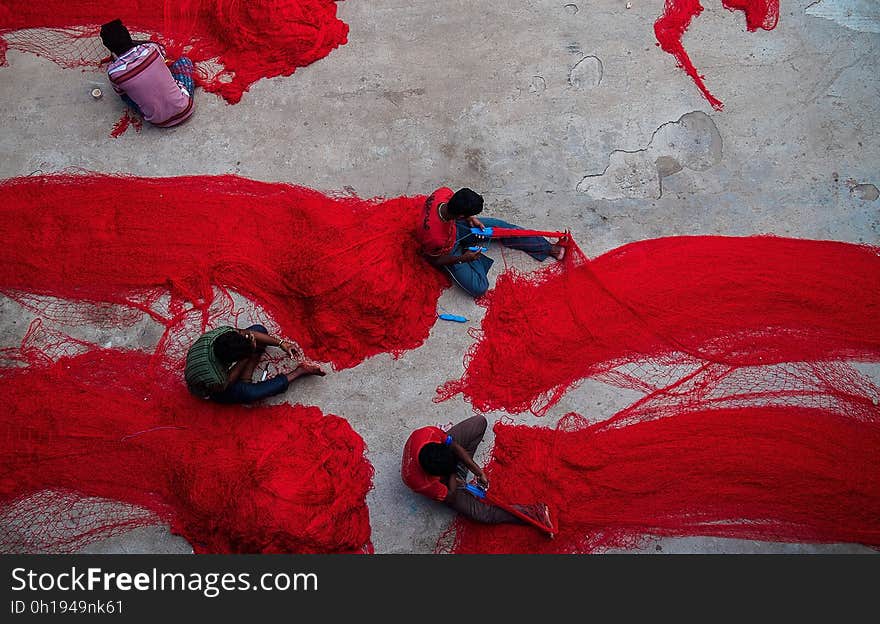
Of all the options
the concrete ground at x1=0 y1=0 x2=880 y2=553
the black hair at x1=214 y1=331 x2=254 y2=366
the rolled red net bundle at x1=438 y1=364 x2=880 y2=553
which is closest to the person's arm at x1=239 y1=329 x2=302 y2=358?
the black hair at x1=214 y1=331 x2=254 y2=366

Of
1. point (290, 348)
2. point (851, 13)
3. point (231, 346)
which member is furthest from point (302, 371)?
point (851, 13)

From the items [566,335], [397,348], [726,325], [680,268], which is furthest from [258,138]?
[726,325]

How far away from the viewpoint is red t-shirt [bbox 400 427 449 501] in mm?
3453

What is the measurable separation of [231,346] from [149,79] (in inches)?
82.3

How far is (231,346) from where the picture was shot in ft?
11.5

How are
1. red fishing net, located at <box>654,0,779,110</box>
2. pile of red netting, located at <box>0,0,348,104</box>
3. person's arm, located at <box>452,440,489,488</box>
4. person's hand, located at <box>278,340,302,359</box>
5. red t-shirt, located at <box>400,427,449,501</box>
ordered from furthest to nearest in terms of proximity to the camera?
red fishing net, located at <box>654,0,779,110</box> < pile of red netting, located at <box>0,0,348,104</box> < person's hand, located at <box>278,340,302,359</box> < person's arm, located at <box>452,440,489,488</box> < red t-shirt, located at <box>400,427,449,501</box>

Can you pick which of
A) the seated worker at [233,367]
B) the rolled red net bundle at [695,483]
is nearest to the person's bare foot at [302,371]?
the seated worker at [233,367]

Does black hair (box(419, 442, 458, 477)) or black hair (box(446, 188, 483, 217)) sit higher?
black hair (box(446, 188, 483, 217))

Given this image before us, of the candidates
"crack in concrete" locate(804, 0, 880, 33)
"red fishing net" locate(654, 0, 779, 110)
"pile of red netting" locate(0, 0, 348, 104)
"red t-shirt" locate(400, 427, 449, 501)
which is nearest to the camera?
"red t-shirt" locate(400, 427, 449, 501)

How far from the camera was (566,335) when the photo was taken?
402 cm

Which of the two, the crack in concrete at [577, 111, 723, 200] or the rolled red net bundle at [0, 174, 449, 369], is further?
the crack in concrete at [577, 111, 723, 200]

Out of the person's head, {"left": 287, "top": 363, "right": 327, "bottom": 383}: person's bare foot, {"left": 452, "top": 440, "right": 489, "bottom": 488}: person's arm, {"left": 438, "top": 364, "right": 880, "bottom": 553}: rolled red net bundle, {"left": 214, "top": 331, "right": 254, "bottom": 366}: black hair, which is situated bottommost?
{"left": 438, "top": 364, "right": 880, "bottom": 553}: rolled red net bundle

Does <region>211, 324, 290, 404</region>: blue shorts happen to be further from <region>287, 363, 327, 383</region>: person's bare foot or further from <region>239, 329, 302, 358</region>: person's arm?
<region>239, 329, 302, 358</region>: person's arm

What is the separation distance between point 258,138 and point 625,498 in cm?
353
